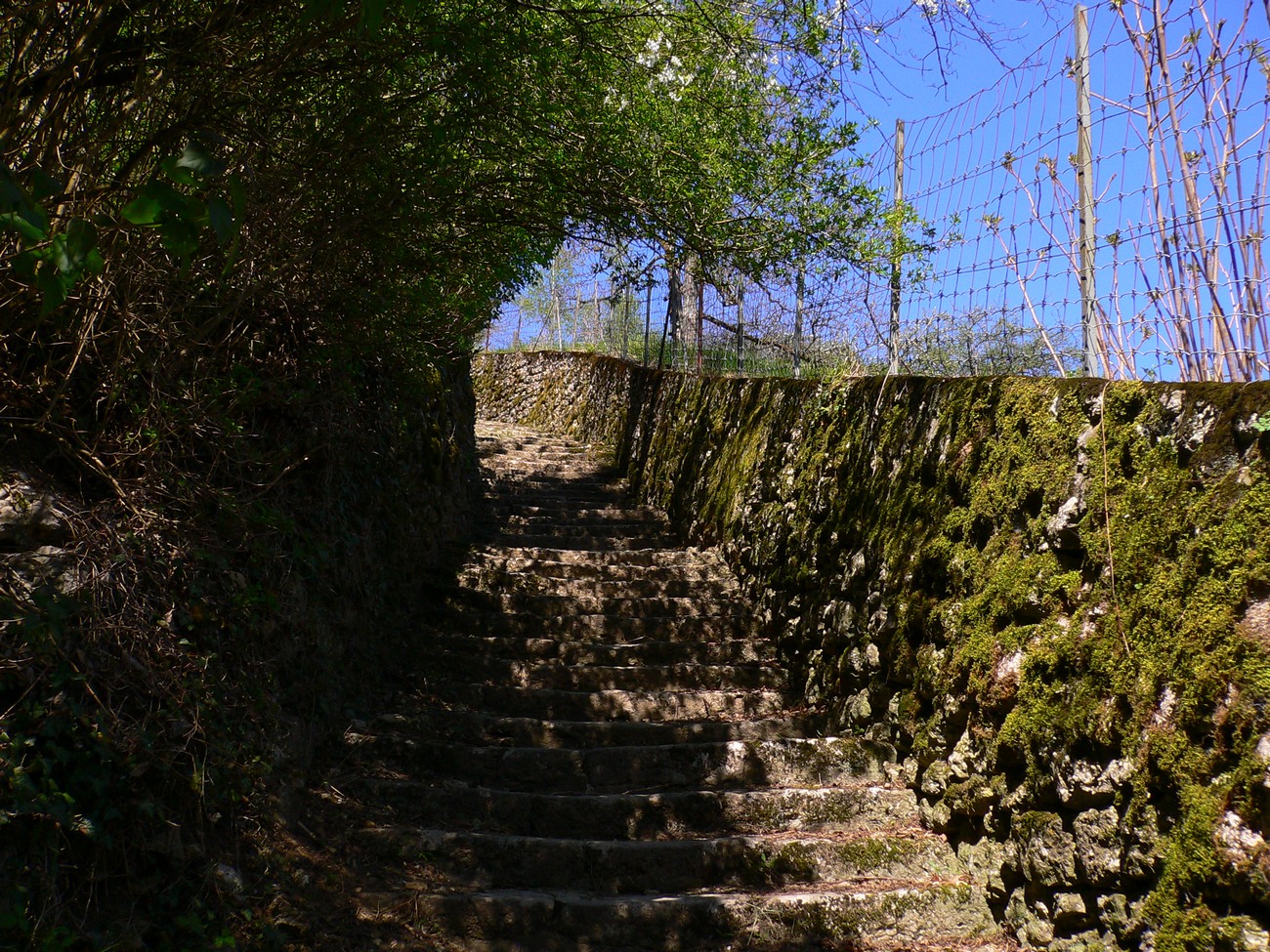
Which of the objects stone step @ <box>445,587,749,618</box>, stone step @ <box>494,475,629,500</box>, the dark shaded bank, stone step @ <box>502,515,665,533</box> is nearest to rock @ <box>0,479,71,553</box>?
the dark shaded bank

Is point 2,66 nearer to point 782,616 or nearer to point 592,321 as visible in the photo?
point 782,616

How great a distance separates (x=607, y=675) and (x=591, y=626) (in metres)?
0.65

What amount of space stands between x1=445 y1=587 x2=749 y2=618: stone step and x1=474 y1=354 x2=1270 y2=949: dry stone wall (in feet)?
2.51

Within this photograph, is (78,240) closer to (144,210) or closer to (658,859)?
(144,210)

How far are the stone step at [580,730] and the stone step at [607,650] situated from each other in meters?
0.78

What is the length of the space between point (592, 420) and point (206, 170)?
12360 mm

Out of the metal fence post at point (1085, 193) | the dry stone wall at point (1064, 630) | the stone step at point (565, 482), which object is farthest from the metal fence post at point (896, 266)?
the stone step at point (565, 482)

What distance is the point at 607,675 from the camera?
579 cm

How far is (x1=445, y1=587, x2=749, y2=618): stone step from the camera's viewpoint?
664 centimetres

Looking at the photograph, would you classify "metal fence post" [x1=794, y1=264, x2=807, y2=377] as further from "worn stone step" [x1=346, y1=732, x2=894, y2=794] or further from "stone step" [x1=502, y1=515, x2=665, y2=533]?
"worn stone step" [x1=346, y1=732, x2=894, y2=794]

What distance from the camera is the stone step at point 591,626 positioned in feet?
20.9

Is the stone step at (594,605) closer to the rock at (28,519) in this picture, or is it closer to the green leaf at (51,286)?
the rock at (28,519)

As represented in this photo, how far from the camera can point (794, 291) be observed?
23.4 ft

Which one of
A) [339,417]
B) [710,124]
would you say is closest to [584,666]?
[339,417]
